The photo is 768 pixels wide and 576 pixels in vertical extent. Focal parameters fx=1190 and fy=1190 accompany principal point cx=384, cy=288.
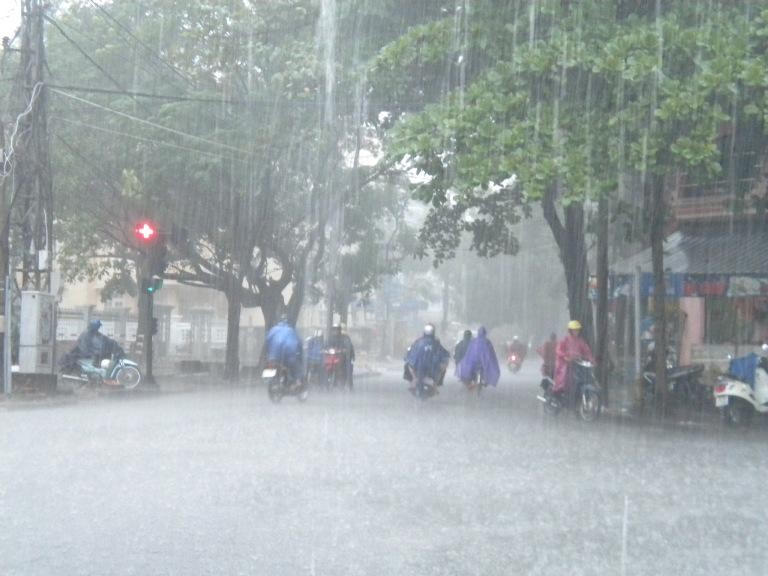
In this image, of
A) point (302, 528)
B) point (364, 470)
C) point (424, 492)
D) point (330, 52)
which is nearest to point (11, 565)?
point (302, 528)

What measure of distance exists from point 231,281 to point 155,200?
13.2 ft

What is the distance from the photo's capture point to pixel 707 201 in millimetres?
27562

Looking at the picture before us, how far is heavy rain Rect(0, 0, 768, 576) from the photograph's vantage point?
8.66m

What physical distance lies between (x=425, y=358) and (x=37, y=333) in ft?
24.1

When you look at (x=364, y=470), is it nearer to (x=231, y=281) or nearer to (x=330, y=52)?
(x=330, y=52)

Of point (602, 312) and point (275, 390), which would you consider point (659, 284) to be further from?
point (275, 390)

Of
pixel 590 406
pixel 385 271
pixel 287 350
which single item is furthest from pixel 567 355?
pixel 385 271

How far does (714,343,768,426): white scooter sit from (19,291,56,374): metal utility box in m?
12.4

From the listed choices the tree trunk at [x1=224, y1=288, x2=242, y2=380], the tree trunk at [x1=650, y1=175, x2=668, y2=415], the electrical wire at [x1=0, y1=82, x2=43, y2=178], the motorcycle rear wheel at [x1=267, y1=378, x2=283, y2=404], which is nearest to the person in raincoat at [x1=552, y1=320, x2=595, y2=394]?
the tree trunk at [x1=650, y1=175, x2=668, y2=415]

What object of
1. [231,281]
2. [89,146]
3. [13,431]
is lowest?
[13,431]

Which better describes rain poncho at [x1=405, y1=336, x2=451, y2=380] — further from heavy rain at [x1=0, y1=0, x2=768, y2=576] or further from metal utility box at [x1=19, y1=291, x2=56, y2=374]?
metal utility box at [x1=19, y1=291, x2=56, y2=374]

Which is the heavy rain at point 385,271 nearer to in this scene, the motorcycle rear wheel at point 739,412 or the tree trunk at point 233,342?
the motorcycle rear wheel at point 739,412

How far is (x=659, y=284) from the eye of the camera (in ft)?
65.4

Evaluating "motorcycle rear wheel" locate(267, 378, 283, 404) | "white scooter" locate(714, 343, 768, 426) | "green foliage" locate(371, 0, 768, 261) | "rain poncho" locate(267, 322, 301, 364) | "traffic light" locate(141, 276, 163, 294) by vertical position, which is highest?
"green foliage" locate(371, 0, 768, 261)
